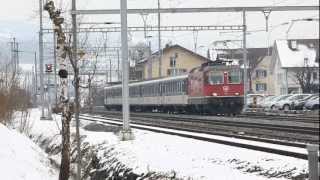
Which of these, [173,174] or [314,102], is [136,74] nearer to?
[314,102]

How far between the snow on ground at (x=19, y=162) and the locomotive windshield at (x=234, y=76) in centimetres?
2295

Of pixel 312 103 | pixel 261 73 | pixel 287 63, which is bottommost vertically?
pixel 312 103

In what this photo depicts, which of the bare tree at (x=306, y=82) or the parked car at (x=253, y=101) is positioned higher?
the bare tree at (x=306, y=82)

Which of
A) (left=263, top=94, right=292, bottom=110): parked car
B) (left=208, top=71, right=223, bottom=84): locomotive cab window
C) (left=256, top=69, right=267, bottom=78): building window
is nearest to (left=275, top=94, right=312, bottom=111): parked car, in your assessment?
(left=263, top=94, right=292, bottom=110): parked car

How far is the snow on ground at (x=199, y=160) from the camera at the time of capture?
12.9 metres

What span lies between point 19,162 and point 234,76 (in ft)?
94.5

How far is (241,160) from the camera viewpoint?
1466 centimetres

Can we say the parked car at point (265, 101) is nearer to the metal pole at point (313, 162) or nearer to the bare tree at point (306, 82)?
the bare tree at point (306, 82)

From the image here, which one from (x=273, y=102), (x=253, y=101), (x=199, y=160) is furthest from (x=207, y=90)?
(x=199, y=160)

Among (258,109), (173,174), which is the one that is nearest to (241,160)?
(173,174)

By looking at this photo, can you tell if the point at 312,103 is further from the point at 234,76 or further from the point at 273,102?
the point at 234,76

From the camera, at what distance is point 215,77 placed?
44.3 metres

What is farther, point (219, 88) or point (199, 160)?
point (219, 88)

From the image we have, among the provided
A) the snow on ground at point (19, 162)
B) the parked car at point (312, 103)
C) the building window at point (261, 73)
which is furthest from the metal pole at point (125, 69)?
the building window at point (261, 73)
